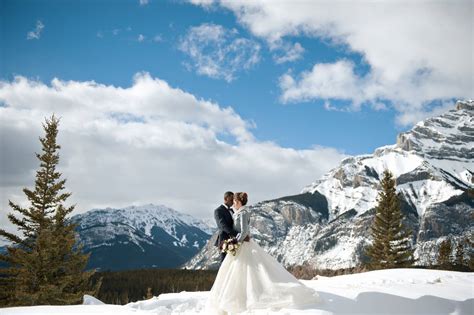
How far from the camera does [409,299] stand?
38.5 ft

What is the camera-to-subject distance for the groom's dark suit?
11.2 m

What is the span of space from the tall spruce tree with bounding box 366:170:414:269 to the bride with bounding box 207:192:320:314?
42.0 meters

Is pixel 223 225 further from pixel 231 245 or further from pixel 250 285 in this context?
pixel 250 285

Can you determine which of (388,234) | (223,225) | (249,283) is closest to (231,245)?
(223,225)

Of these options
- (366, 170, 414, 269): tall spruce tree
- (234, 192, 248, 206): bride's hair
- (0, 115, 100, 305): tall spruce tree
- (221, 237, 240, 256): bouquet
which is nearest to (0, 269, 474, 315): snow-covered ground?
(221, 237, 240, 256): bouquet

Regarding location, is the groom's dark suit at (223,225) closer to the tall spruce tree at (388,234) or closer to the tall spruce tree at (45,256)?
the tall spruce tree at (45,256)

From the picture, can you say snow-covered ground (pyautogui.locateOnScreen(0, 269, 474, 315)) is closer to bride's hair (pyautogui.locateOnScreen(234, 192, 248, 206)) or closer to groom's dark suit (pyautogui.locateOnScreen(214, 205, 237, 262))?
groom's dark suit (pyautogui.locateOnScreen(214, 205, 237, 262))

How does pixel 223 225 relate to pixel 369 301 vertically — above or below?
above

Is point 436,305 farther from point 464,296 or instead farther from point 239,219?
point 239,219

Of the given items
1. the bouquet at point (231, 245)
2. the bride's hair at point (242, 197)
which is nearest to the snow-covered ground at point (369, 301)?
the bouquet at point (231, 245)

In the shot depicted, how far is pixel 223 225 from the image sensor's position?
36.6 ft

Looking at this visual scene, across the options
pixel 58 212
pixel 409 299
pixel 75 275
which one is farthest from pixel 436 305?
pixel 58 212

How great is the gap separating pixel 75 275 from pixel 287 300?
22315 mm

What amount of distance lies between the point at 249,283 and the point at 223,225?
170cm
